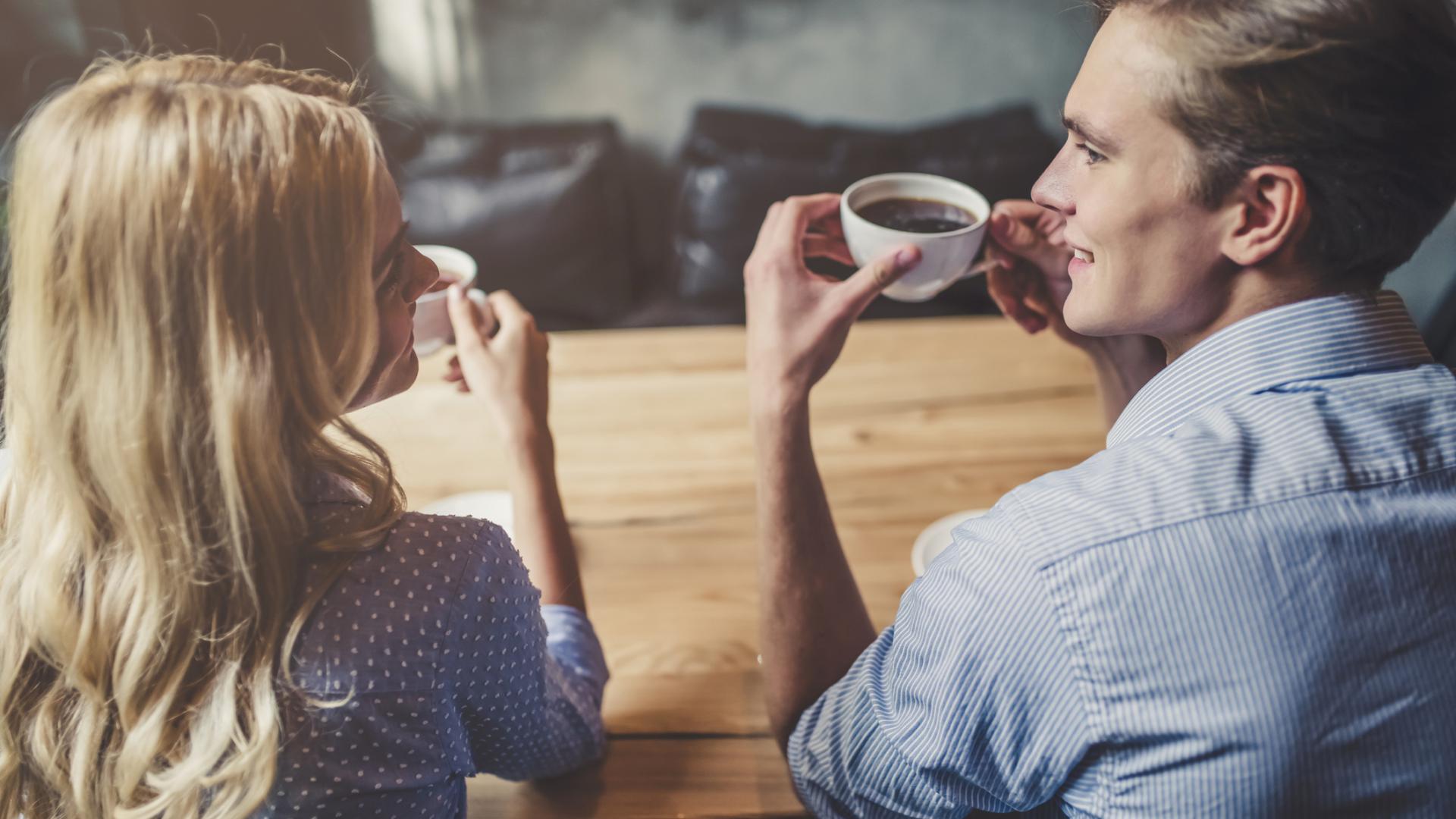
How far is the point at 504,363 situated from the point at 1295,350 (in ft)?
2.12

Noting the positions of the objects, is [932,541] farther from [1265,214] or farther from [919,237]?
[1265,214]

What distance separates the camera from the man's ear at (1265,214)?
588 millimetres

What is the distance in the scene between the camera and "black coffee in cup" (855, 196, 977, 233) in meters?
0.85

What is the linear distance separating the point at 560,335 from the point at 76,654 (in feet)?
2.53

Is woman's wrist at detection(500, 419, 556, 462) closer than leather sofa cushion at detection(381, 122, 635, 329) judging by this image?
Yes

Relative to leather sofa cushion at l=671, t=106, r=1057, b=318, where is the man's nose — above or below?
above

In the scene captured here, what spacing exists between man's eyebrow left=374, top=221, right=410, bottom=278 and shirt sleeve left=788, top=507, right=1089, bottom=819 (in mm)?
423

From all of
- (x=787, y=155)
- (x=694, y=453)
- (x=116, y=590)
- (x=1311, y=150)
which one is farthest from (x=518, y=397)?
(x=787, y=155)

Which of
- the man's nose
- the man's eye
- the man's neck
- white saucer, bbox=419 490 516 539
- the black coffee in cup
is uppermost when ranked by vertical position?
the man's eye

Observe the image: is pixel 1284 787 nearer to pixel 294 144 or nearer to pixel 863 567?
pixel 863 567

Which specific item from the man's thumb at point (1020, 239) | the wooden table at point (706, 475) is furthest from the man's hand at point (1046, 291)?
the wooden table at point (706, 475)

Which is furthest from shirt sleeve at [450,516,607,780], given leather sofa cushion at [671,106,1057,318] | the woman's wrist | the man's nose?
leather sofa cushion at [671,106,1057,318]

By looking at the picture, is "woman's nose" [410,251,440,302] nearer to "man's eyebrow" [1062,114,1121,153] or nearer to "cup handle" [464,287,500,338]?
"cup handle" [464,287,500,338]

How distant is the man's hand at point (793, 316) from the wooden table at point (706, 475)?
0.21m
